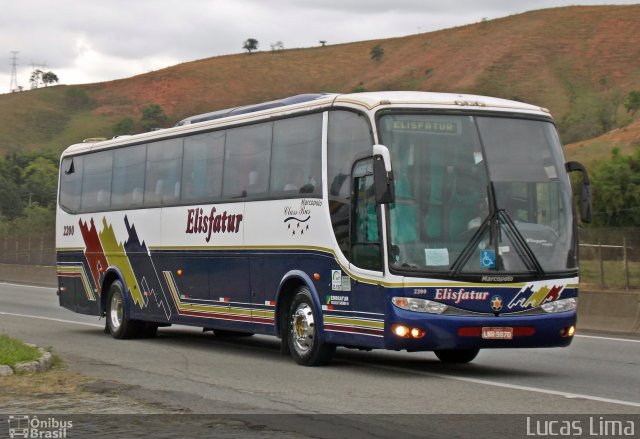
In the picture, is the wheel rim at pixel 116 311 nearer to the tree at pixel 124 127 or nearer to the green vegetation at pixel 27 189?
the green vegetation at pixel 27 189

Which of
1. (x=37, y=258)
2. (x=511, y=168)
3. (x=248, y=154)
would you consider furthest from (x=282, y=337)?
(x=37, y=258)

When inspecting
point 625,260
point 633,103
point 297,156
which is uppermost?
point 633,103

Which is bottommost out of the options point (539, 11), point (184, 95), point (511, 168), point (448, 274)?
point (448, 274)

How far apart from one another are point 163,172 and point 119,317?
2932mm

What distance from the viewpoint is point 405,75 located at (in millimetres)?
161500

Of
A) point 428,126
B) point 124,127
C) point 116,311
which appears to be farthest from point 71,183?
point 124,127

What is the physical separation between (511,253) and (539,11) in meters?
161

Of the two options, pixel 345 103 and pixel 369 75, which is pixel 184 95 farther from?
pixel 345 103

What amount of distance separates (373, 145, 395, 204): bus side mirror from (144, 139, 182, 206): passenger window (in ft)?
20.2

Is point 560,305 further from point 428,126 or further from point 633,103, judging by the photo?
point 633,103

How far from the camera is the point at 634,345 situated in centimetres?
1916

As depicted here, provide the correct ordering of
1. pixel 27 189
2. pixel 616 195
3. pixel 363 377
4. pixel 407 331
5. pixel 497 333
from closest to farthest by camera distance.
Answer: pixel 407 331, pixel 497 333, pixel 363 377, pixel 616 195, pixel 27 189

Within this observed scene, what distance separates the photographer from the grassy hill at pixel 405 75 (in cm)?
14050

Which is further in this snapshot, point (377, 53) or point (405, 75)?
point (377, 53)
